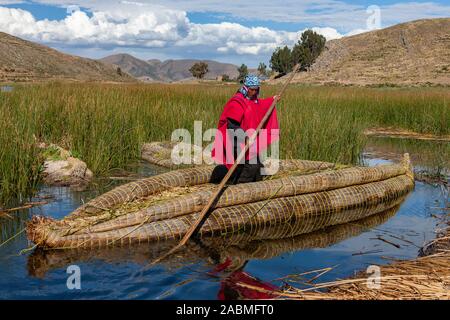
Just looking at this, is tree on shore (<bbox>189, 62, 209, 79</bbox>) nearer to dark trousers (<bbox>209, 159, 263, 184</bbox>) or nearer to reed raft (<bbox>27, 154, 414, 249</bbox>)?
reed raft (<bbox>27, 154, 414, 249</bbox>)

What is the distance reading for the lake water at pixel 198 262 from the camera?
171 inches

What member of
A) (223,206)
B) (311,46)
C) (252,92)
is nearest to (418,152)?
(252,92)

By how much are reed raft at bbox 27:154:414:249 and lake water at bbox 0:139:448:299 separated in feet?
0.61

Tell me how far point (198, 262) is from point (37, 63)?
7216 centimetres

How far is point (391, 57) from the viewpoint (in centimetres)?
6400

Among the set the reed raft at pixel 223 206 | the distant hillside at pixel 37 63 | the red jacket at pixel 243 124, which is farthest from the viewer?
the distant hillside at pixel 37 63

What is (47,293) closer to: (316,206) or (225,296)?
(225,296)

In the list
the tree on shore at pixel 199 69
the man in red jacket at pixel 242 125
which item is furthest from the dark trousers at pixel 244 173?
the tree on shore at pixel 199 69

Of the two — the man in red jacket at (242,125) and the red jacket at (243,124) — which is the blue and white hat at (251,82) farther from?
the red jacket at (243,124)

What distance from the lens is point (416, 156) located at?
1159 centimetres

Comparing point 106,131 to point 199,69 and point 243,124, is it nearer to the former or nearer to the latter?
point 243,124

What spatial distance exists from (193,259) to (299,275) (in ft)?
3.25

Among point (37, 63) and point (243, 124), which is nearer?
point (243, 124)

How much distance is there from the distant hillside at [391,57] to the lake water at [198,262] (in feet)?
153
